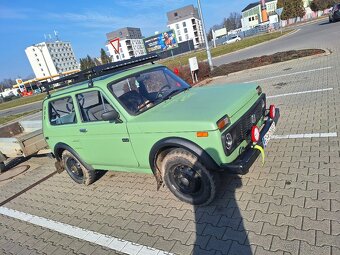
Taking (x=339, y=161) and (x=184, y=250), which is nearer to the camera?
(x=184, y=250)

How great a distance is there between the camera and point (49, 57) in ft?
394

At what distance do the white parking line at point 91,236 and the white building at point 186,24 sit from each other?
113522mm

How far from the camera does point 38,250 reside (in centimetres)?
375

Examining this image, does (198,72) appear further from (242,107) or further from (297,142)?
(242,107)

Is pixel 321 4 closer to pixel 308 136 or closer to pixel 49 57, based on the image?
pixel 308 136

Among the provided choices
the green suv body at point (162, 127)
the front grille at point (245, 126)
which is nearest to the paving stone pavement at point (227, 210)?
the green suv body at point (162, 127)

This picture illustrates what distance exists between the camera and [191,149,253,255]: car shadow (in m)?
2.92

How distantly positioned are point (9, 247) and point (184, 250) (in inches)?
112

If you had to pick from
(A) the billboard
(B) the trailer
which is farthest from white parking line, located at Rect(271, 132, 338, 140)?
(A) the billboard

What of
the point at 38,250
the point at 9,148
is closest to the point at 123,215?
the point at 38,250

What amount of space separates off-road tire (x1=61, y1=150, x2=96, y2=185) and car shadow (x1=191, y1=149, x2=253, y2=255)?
2.38 metres

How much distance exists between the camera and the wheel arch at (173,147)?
10.7ft

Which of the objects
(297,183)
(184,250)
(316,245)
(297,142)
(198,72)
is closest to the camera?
(316,245)

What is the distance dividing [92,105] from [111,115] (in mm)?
943
